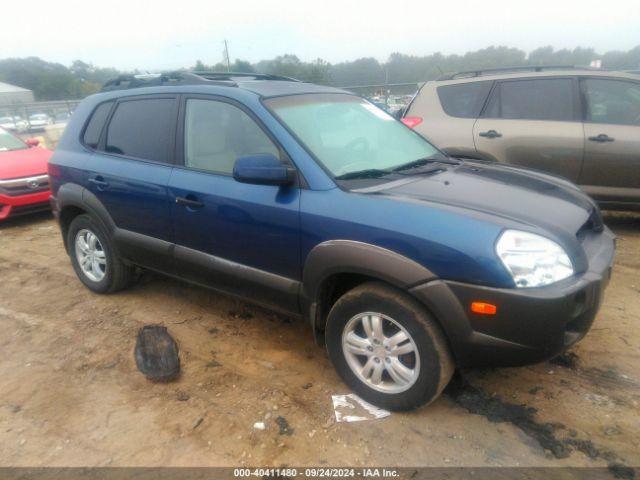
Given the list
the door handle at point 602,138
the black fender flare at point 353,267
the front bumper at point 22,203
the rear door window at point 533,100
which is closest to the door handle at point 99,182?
the black fender flare at point 353,267

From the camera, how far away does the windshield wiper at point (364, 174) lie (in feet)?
9.19

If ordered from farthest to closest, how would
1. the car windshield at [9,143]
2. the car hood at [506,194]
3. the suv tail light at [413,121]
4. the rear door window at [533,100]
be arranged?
the car windshield at [9,143] → the suv tail light at [413,121] → the rear door window at [533,100] → the car hood at [506,194]

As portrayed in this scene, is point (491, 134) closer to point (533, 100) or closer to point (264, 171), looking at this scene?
point (533, 100)

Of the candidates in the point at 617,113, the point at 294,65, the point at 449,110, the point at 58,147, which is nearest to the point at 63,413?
the point at 58,147

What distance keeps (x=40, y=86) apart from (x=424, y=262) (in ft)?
197

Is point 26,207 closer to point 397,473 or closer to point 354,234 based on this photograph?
point 354,234

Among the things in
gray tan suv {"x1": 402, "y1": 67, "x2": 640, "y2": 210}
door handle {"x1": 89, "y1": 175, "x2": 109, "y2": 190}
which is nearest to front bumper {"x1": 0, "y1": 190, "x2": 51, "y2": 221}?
door handle {"x1": 89, "y1": 175, "x2": 109, "y2": 190}

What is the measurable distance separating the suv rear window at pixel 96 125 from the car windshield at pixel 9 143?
465 centimetres

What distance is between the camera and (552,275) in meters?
2.23

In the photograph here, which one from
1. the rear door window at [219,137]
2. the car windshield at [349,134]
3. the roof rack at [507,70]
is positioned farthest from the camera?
the roof rack at [507,70]

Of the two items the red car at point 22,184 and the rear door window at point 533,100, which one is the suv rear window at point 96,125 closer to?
the red car at point 22,184

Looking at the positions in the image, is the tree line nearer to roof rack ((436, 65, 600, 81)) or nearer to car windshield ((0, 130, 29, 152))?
car windshield ((0, 130, 29, 152))

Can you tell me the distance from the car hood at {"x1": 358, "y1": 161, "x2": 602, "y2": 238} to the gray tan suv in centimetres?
211

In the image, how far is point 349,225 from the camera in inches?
99.4
